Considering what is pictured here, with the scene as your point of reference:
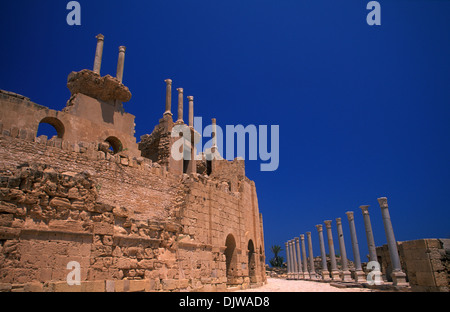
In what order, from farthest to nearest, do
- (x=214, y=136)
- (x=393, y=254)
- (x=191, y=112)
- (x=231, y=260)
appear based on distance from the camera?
(x=191, y=112)
(x=214, y=136)
(x=231, y=260)
(x=393, y=254)

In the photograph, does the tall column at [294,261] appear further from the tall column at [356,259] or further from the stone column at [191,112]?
the stone column at [191,112]

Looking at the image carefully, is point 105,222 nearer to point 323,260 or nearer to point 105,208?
point 105,208

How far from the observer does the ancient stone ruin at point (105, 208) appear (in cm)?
686

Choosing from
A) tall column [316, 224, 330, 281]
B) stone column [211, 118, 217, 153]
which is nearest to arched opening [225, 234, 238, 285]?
stone column [211, 118, 217, 153]

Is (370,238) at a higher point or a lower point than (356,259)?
higher

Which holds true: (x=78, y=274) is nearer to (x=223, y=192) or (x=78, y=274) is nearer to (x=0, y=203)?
(x=0, y=203)

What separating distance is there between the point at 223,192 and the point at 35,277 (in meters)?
9.55

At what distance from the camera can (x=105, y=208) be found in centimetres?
819

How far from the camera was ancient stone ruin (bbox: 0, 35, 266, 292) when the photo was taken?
6.86 meters

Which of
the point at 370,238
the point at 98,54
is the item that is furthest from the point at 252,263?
the point at 98,54

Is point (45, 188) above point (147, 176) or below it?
below

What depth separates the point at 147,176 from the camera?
41.6 ft

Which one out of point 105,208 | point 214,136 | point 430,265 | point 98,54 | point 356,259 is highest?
point 98,54
